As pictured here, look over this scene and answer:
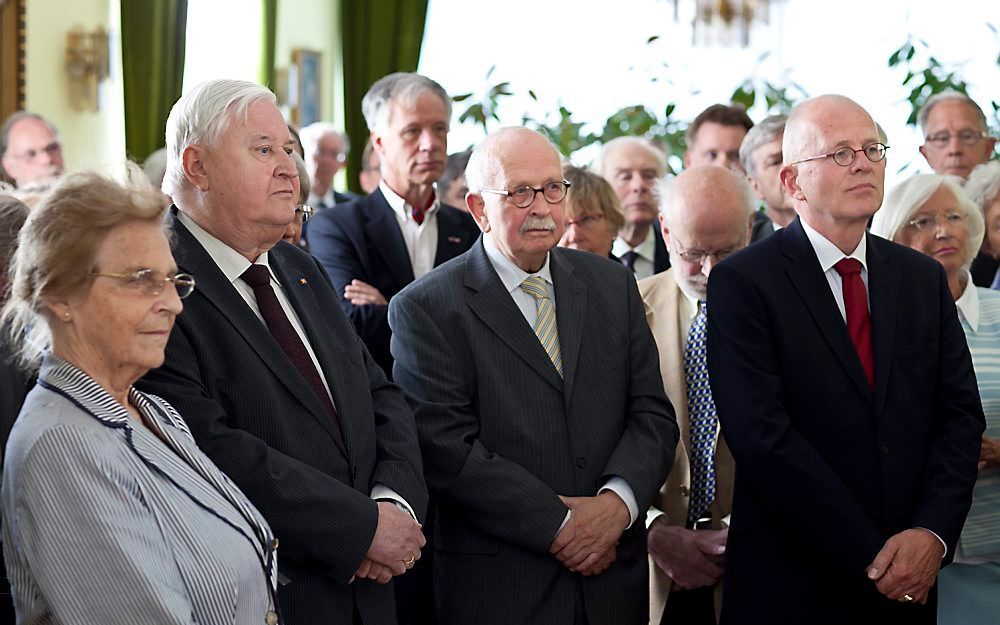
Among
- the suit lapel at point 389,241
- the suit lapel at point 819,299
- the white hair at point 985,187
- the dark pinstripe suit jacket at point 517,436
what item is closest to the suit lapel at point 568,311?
the dark pinstripe suit jacket at point 517,436

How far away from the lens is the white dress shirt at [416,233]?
13.6 ft

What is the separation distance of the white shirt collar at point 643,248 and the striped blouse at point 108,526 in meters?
2.83

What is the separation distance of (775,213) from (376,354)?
1.69 m

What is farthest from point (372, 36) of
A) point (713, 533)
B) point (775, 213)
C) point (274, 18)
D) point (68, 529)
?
point (68, 529)

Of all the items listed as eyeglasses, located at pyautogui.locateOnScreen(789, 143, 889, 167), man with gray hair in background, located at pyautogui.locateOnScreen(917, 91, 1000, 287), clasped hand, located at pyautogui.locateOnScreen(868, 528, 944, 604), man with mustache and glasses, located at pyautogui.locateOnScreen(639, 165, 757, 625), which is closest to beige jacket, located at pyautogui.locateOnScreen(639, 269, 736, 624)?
man with mustache and glasses, located at pyautogui.locateOnScreen(639, 165, 757, 625)

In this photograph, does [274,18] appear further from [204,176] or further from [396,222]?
[204,176]

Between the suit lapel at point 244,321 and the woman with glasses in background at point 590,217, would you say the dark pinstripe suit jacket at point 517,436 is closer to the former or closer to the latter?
the suit lapel at point 244,321

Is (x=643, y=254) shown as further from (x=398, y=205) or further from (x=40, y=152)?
(x=40, y=152)

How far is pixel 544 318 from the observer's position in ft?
10.1

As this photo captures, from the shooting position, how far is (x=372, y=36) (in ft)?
29.3

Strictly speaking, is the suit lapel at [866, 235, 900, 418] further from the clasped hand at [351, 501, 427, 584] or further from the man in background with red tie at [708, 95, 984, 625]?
the clasped hand at [351, 501, 427, 584]

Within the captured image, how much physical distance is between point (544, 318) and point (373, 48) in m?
6.27

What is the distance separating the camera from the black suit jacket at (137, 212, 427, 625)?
237 cm

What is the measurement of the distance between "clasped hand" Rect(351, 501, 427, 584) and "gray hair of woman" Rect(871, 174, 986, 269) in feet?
6.02
